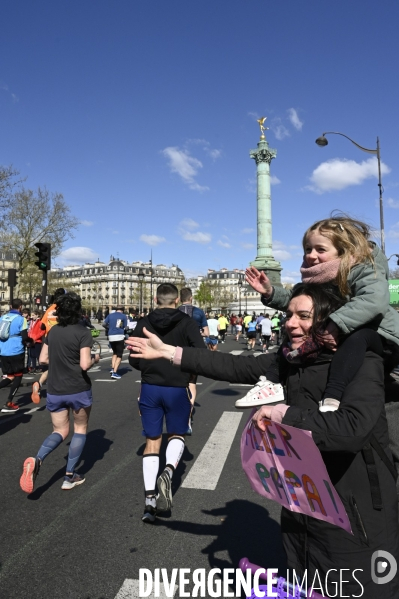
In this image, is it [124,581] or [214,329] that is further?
[214,329]

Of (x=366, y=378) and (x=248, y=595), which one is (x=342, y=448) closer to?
(x=366, y=378)

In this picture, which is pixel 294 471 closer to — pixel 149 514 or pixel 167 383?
pixel 149 514

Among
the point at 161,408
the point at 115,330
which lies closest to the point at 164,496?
the point at 161,408

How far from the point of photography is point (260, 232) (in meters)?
51.7

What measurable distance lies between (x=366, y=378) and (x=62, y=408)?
3.69 m

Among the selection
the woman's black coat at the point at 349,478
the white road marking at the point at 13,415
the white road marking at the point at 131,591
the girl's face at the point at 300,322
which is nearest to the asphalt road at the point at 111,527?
the white road marking at the point at 131,591

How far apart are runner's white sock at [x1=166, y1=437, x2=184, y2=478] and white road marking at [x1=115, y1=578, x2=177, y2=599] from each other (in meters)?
1.23

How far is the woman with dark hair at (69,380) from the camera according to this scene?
4684 mm

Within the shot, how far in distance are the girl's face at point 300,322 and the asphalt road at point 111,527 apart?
189 centimetres

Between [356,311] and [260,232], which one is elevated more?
[260,232]

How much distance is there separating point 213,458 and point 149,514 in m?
1.96

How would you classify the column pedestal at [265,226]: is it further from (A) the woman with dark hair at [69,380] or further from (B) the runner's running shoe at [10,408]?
(A) the woman with dark hair at [69,380]

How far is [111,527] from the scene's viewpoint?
3.70 metres

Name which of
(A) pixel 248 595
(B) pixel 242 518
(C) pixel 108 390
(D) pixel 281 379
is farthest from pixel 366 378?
(C) pixel 108 390
